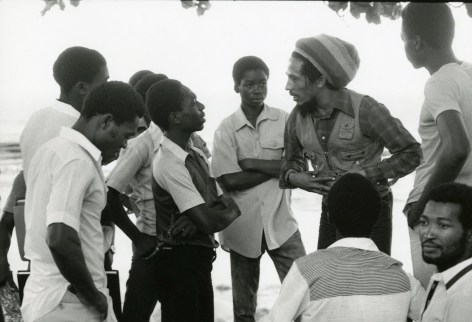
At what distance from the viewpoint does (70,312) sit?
3.29 m

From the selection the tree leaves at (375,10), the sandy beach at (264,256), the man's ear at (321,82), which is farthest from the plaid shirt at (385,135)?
the sandy beach at (264,256)

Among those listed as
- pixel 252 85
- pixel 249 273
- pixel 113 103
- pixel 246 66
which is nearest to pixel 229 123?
pixel 252 85

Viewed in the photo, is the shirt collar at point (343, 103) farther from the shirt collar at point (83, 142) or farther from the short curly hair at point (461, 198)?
the shirt collar at point (83, 142)

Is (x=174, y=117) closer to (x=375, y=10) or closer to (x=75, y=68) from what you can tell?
(x=75, y=68)

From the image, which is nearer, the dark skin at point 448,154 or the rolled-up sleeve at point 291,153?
the dark skin at point 448,154

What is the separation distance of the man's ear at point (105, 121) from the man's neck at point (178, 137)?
1119mm

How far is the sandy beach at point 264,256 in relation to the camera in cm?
682

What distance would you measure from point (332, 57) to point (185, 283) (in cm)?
135

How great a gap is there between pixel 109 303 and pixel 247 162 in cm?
214

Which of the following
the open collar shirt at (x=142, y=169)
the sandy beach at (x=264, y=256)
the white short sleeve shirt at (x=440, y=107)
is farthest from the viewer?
the sandy beach at (x=264, y=256)

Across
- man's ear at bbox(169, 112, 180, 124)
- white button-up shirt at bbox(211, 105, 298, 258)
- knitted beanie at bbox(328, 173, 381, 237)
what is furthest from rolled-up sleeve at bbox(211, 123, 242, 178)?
knitted beanie at bbox(328, 173, 381, 237)

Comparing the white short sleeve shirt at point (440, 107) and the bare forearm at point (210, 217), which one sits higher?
the white short sleeve shirt at point (440, 107)

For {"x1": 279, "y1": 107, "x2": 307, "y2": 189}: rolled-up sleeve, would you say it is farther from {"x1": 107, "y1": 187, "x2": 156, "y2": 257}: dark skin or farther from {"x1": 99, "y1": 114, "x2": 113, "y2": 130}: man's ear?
{"x1": 99, "y1": 114, "x2": 113, "y2": 130}: man's ear

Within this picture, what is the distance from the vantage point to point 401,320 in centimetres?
340
